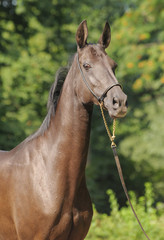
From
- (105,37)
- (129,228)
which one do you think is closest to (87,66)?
(105,37)

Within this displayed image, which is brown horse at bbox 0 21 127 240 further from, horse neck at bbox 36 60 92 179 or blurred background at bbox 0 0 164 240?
blurred background at bbox 0 0 164 240

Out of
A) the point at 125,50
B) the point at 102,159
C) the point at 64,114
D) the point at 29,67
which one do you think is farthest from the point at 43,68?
the point at 64,114

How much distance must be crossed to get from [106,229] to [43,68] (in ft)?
18.7


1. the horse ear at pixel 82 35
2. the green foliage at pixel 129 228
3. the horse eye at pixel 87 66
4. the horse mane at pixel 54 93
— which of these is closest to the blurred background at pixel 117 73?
the green foliage at pixel 129 228

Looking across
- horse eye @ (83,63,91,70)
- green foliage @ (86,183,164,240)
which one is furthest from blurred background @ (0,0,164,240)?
horse eye @ (83,63,91,70)

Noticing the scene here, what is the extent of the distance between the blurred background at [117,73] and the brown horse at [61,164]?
8.35 ft

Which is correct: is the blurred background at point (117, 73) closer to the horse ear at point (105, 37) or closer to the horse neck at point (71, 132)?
the horse ear at point (105, 37)

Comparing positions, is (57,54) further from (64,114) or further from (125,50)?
(64,114)

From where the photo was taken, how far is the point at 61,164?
2832 millimetres

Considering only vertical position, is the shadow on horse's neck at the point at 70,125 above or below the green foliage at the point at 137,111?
below

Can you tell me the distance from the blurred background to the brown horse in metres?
2.55

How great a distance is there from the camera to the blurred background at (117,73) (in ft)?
23.4

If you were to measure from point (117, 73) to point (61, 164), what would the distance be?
7.71 metres

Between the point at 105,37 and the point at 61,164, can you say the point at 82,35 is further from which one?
the point at 61,164
